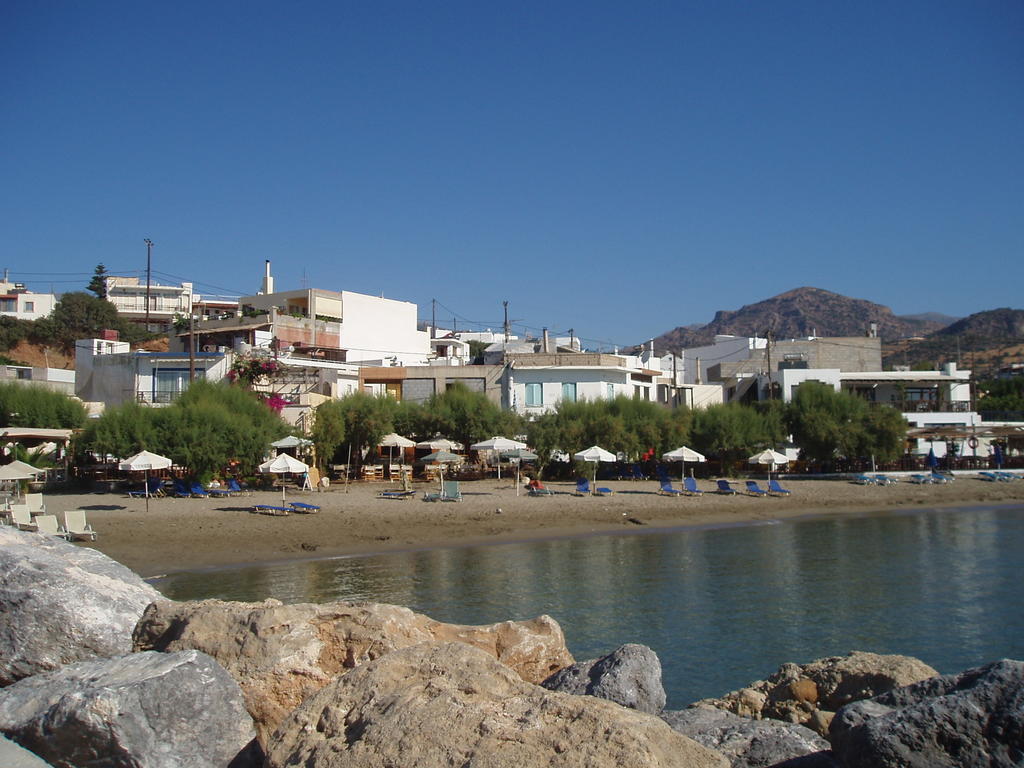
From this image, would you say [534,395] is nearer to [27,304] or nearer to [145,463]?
[145,463]

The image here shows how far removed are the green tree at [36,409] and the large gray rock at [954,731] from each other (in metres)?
40.4

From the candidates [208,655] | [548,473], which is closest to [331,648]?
[208,655]

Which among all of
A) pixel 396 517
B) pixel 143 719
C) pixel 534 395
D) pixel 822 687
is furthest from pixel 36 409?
pixel 822 687

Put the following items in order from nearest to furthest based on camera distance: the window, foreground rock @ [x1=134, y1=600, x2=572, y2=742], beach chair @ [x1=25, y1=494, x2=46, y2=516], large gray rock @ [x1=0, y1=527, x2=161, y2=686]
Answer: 1. foreground rock @ [x1=134, y1=600, x2=572, y2=742]
2. large gray rock @ [x1=0, y1=527, x2=161, y2=686]
3. beach chair @ [x1=25, y1=494, x2=46, y2=516]
4. the window

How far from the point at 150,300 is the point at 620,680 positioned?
91.5 m

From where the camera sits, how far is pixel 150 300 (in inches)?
3543

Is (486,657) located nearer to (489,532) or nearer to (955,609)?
(955,609)

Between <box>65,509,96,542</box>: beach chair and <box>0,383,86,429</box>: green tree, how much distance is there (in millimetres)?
18157

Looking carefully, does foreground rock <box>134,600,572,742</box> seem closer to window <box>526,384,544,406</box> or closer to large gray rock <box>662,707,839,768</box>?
large gray rock <box>662,707,839,768</box>

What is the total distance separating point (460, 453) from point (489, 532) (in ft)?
48.9

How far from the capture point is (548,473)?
41.5 metres

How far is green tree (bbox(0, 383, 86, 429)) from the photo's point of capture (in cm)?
3850

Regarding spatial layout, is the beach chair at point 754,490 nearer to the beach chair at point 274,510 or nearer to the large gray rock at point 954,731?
the beach chair at point 274,510

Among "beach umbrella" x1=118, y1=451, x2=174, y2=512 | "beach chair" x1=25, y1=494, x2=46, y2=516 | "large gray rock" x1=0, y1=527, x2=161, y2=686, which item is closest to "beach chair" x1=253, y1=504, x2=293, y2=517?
"beach umbrella" x1=118, y1=451, x2=174, y2=512
